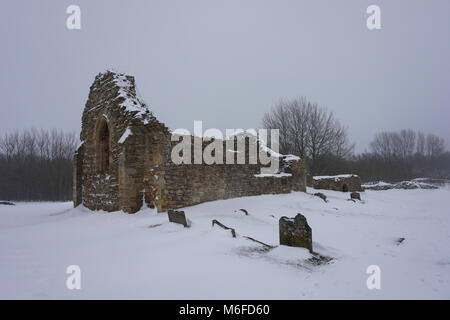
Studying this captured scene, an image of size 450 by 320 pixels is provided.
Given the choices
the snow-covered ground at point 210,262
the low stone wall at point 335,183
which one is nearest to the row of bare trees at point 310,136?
the low stone wall at point 335,183

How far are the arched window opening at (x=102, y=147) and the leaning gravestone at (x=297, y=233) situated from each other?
823 cm

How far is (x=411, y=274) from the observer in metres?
4.19

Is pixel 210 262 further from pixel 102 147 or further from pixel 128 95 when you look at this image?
pixel 102 147

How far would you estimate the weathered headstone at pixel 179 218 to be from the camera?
256 inches

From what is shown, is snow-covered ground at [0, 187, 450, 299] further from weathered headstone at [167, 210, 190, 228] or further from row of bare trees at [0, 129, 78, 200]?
row of bare trees at [0, 129, 78, 200]

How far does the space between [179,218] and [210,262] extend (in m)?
2.54

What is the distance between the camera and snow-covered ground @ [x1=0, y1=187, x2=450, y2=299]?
3.38 m

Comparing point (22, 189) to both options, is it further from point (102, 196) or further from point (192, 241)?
point (192, 241)

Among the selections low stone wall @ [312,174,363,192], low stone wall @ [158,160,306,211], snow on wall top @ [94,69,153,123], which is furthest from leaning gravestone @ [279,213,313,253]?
low stone wall @ [312,174,363,192]

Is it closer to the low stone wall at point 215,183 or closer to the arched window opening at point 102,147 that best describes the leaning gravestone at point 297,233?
the low stone wall at point 215,183

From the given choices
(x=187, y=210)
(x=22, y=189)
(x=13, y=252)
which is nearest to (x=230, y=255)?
(x=13, y=252)

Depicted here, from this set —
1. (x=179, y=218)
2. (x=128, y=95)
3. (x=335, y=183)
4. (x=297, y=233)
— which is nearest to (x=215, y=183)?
(x=179, y=218)

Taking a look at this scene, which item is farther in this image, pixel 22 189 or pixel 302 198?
pixel 22 189
